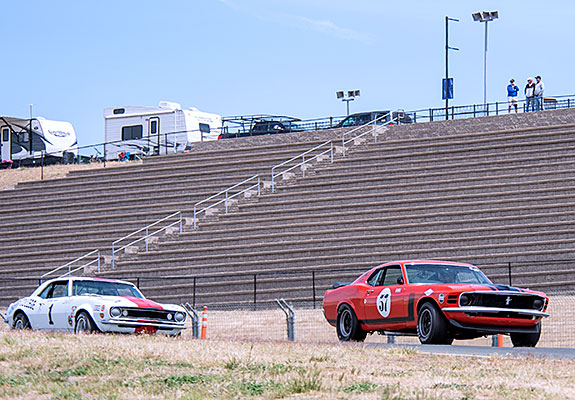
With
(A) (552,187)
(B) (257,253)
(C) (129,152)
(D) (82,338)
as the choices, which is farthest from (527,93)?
(D) (82,338)

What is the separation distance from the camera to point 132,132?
5175 cm

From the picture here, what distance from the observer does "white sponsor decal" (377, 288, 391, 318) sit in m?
15.8

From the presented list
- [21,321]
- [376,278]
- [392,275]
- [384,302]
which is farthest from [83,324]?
[392,275]

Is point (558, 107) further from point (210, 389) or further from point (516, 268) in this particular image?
point (210, 389)

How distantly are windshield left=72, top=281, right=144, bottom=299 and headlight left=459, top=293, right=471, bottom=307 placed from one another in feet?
21.3

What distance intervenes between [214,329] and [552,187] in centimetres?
1282

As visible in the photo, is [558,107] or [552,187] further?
[558,107]

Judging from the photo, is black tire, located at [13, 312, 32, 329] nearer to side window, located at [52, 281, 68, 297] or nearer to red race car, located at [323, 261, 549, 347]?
side window, located at [52, 281, 68, 297]

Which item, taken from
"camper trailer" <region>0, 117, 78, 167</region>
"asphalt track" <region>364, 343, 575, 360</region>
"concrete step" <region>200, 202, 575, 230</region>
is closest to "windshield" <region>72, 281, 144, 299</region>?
"asphalt track" <region>364, 343, 575, 360</region>

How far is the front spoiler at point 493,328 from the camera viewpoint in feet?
47.4

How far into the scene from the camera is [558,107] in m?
39.2

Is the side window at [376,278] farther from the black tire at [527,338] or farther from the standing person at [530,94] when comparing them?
the standing person at [530,94]

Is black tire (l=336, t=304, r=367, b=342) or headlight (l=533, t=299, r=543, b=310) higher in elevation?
headlight (l=533, t=299, r=543, b=310)

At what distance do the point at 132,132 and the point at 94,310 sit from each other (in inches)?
1393
